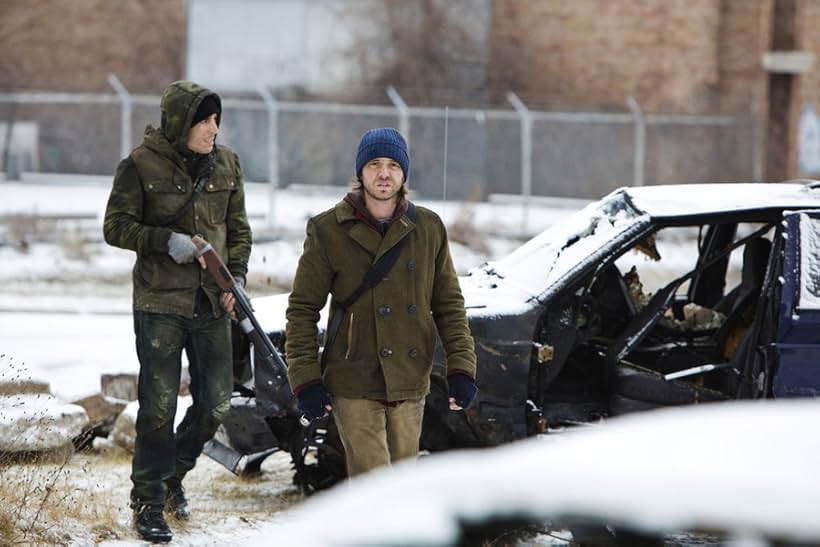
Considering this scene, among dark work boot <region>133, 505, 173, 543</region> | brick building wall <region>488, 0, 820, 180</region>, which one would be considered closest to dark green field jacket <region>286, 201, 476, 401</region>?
dark work boot <region>133, 505, 173, 543</region>

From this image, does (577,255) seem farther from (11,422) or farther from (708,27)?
(708,27)

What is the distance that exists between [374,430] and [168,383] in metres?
1.46

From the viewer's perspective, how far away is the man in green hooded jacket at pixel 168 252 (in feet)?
21.4

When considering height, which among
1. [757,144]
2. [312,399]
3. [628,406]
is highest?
[757,144]

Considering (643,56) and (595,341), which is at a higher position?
(643,56)

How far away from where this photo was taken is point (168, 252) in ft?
21.2

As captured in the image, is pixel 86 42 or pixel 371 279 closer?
pixel 371 279

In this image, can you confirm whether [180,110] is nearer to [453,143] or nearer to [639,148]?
[639,148]

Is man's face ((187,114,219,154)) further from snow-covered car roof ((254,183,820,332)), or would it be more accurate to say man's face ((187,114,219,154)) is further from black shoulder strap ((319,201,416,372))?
black shoulder strap ((319,201,416,372))

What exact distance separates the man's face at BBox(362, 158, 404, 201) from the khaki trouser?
0.78 m

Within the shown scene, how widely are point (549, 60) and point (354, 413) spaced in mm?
21109

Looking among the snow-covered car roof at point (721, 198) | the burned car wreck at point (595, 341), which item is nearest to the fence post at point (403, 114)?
the burned car wreck at point (595, 341)

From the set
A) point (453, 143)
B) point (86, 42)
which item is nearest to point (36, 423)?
point (453, 143)

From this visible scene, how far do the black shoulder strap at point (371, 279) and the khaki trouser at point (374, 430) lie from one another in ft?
0.70
